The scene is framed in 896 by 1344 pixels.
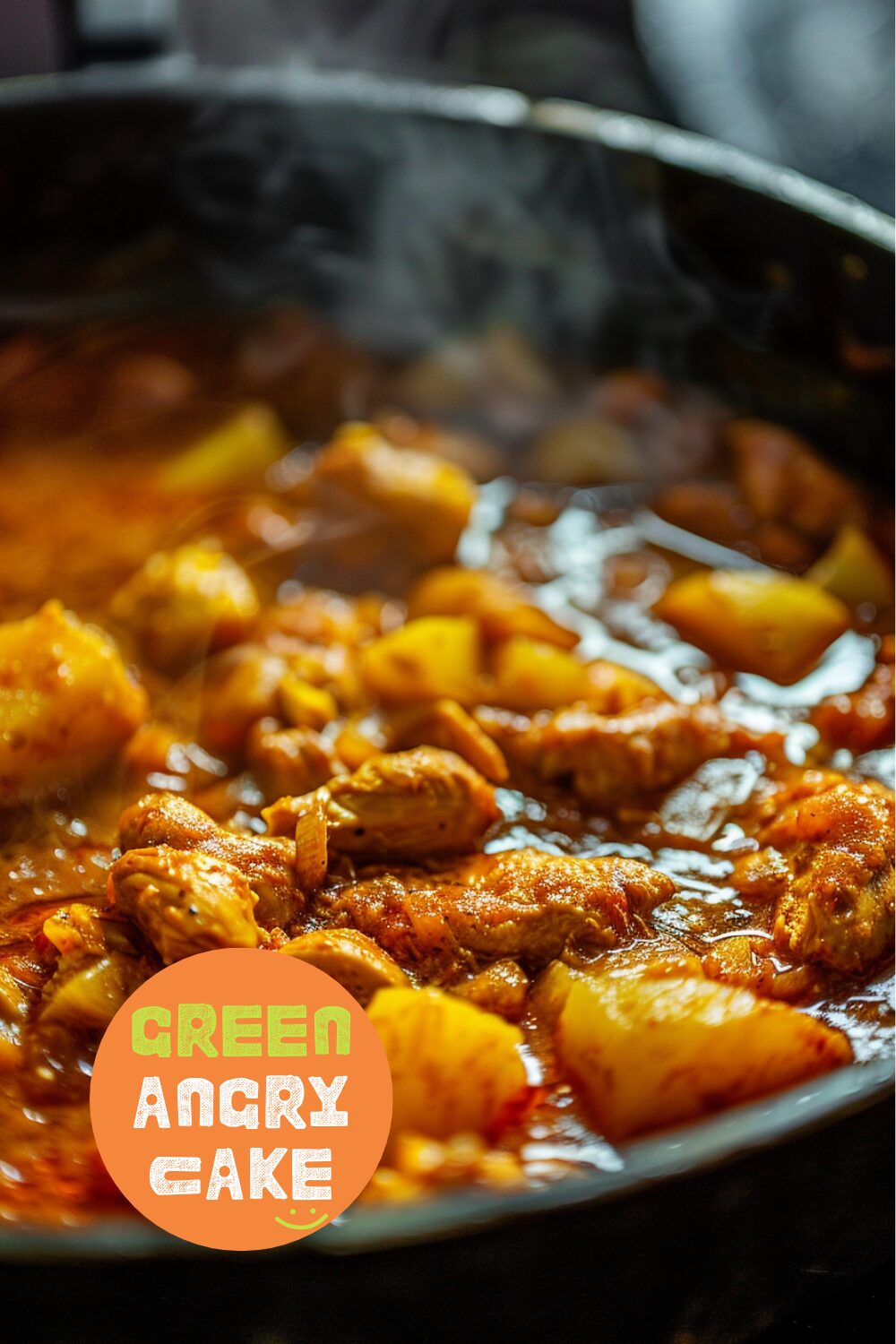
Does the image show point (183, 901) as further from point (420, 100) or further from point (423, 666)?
point (420, 100)

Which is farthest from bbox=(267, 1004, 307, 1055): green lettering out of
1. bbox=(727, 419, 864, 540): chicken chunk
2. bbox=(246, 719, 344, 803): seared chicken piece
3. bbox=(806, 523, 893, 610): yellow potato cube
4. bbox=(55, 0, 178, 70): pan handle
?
bbox=(55, 0, 178, 70): pan handle

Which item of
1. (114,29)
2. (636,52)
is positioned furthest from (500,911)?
(636,52)

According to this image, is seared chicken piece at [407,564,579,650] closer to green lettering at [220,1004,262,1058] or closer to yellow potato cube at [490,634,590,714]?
yellow potato cube at [490,634,590,714]

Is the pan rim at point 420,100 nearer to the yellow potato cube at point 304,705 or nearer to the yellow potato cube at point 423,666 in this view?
the yellow potato cube at point 423,666

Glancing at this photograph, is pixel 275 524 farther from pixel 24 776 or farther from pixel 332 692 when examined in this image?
pixel 24 776

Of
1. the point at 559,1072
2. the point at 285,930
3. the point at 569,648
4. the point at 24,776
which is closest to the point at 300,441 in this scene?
the point at 569,648

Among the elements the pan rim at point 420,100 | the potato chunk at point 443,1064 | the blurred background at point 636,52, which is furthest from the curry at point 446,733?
the blurred background at point 636,52
